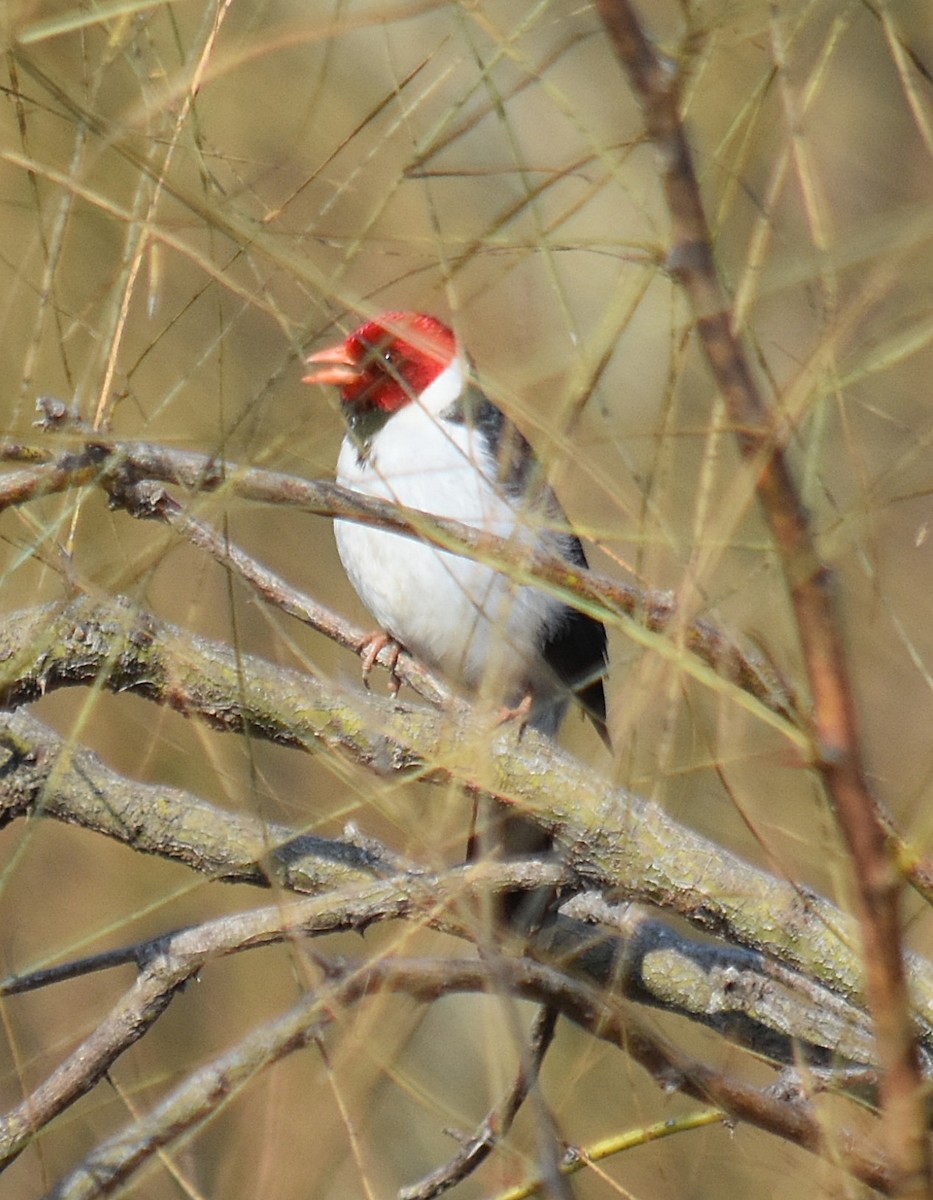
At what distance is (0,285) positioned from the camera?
527 centimetres

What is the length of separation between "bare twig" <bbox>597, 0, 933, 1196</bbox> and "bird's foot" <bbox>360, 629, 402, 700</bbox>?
2.38 meters

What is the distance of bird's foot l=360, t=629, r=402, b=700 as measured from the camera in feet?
12.0

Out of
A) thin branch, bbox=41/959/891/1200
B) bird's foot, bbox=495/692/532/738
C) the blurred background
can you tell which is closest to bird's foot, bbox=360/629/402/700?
the blurred background

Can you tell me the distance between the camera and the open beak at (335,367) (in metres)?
3.64

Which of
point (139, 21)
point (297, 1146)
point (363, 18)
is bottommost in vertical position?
point (297, 1146)

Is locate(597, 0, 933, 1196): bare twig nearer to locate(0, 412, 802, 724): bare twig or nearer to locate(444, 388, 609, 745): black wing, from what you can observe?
locate(0, 412, 802, 724): bare twig

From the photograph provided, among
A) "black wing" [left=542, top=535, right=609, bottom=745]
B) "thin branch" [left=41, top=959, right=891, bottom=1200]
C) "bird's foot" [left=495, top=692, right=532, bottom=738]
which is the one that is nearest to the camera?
"thin branch" [left=41, top=959, right=891, bottom=1200]

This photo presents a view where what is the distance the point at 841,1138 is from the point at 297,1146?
36.3 inches

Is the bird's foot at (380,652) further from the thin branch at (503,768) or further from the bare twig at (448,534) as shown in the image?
the bare twig at (448,534)

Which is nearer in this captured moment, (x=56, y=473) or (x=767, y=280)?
(x=767, y=280)

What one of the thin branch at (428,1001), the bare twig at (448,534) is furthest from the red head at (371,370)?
the thin branch at (428,1001)

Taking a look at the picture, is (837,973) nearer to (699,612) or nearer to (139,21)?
(699,612)

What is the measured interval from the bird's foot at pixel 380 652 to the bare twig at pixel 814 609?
2.38 metres

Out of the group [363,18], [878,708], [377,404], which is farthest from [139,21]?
[878,708]
